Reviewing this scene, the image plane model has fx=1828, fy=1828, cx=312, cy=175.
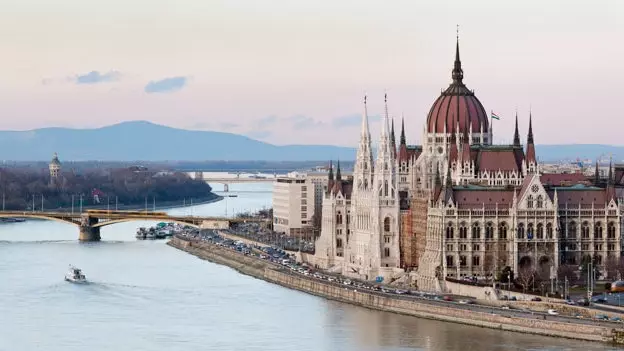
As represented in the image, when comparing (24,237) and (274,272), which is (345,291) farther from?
(24,237)

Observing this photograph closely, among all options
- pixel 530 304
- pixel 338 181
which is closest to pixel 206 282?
pixel 338 181

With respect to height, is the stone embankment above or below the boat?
below

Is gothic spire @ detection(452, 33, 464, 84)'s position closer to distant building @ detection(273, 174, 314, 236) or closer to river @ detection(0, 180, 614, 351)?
river @ detection(0, 180, 614, 351)

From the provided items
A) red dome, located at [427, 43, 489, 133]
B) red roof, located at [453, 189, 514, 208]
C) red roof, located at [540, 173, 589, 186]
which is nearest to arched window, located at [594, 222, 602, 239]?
red roof, located at [453, 189, 514, 208]

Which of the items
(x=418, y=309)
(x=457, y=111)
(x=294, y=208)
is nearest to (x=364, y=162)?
(x=457, y=111)

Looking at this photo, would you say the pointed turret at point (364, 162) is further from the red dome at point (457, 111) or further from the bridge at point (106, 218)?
the bridge at point (106, 218)

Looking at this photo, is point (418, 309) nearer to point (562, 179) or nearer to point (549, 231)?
point (549, 231)

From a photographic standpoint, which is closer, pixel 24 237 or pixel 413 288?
pixel 413 288
